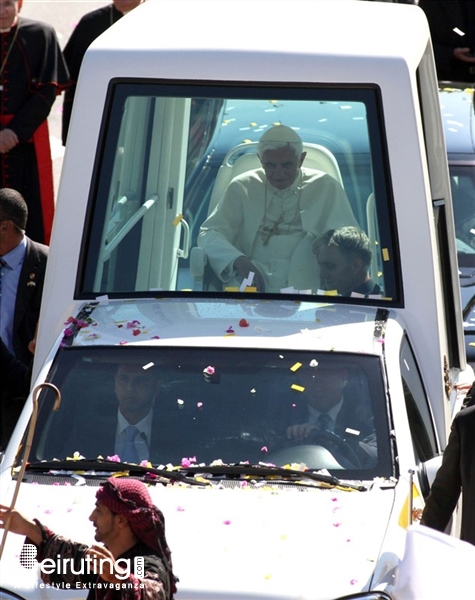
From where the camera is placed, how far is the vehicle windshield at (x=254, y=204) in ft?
20.3

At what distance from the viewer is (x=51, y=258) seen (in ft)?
20.3

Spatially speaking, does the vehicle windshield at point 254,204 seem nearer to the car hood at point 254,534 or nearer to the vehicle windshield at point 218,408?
the vehicle windshield at point 218,408

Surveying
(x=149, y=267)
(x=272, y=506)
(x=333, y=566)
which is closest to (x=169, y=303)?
(x=149, y=267)

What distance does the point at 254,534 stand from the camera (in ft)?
15.5

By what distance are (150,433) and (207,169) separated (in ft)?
6.76

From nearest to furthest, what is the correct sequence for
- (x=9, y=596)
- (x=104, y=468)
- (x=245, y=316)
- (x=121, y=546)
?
(x=121, y=546) < (x=9, y=596) < (x=104, y=468) < (x=245, y=316)

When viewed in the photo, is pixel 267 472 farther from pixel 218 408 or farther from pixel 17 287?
pixel 17 287

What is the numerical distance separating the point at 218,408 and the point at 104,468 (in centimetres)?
51

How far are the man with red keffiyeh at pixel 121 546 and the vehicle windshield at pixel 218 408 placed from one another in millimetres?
1020

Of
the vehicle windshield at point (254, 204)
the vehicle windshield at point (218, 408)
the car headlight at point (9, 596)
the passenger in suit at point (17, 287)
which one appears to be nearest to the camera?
the car headlight at point (9, 596)

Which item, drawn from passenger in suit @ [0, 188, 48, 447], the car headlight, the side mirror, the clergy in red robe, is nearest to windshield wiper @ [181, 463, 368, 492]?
the side mirror

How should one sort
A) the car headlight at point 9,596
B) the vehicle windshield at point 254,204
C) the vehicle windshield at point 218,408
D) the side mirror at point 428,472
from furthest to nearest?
the vehicle windshield at point 254,204 < the vehicle windshield at point 218,408 < the side mirror at point 428,472 < the car headlight at point 9,596

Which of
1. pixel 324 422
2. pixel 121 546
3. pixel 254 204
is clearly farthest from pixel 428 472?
pixel 254 204

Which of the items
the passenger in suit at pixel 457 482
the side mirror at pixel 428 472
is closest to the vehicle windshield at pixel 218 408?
the side mirror at pixel 428 472
